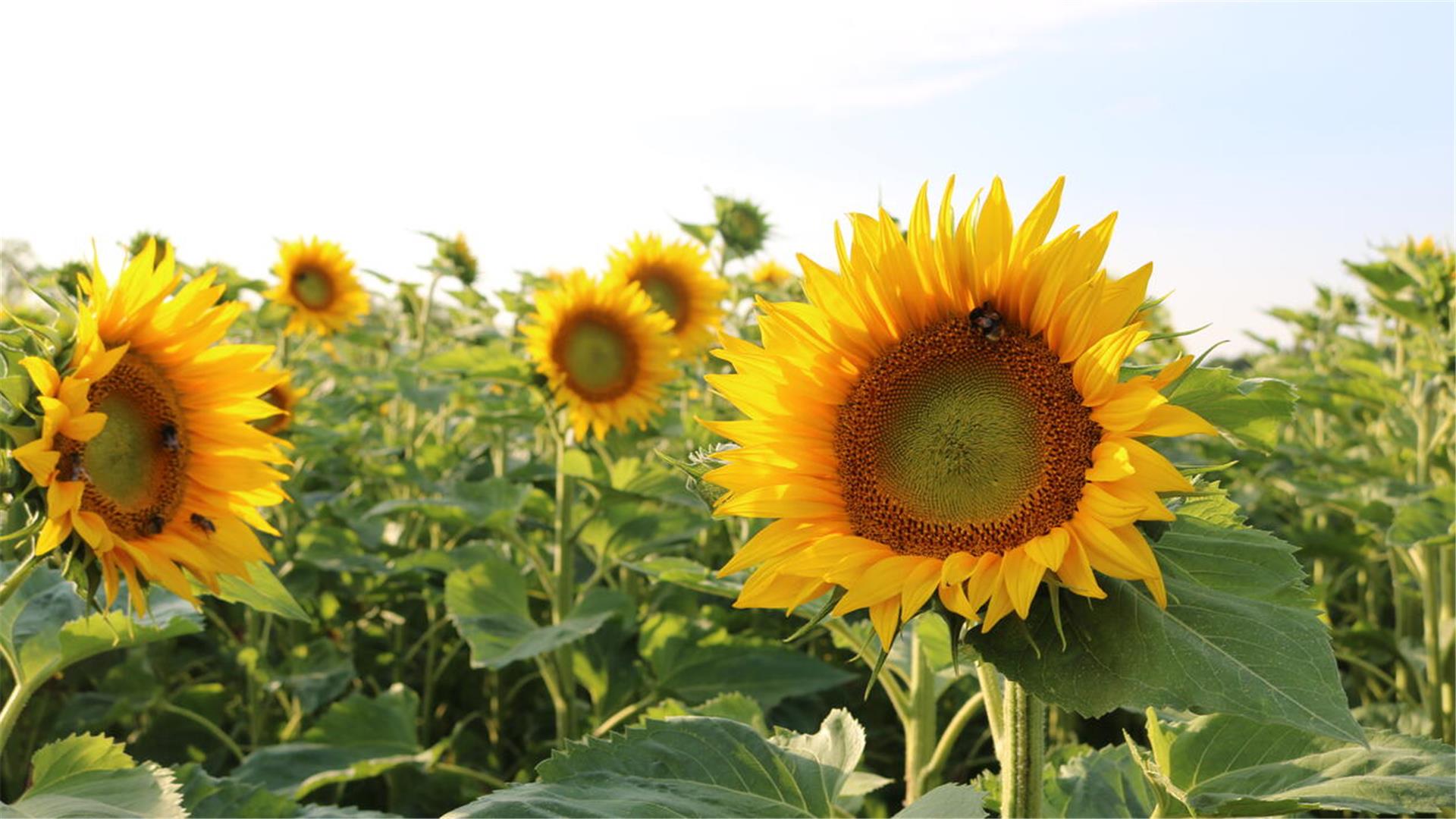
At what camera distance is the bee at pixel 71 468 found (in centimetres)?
173

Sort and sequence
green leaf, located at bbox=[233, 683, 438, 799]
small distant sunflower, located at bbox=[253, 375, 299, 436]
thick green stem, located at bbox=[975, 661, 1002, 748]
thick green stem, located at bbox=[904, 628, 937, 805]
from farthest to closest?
small distant sunflower, located at bbox=[253, 375, 299, 436] < green leaf, located at bbox=[233, 683, 438, 799] < thick green stem, located at bbox=[904, 628, 937, 805] < thick green stem, located at bbox=[975, 661, 1002, 748]

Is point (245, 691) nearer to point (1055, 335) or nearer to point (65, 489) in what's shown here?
point (65, 489)

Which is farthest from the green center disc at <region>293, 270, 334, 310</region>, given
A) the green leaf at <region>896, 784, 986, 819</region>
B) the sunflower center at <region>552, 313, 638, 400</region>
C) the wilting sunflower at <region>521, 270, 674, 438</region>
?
the green leaf at <region>896, 784, 986, 819</region>

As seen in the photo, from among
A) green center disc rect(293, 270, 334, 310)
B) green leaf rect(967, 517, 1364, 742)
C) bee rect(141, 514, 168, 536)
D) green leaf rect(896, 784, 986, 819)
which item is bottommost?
green leaf rect(896, 784, 986, 819)

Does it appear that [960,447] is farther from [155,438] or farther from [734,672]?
[734,672]

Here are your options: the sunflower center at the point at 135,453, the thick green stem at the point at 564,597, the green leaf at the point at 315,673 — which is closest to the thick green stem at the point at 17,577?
the sunflower center at the point at 135,453

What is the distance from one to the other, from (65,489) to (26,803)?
47 centimetres

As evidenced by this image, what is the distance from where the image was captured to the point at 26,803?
1687mm

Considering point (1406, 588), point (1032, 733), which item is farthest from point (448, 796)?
point (1406, 588)

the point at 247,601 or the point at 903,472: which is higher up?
the point at 903,472

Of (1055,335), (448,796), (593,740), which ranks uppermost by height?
(1055,335)

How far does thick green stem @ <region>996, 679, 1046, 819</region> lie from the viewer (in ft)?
4.54

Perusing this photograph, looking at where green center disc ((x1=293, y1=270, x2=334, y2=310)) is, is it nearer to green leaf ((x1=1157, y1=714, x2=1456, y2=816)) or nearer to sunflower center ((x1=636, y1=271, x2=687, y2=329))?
sunflower center ((x1=636, y1=271, x2=687, y2=329))

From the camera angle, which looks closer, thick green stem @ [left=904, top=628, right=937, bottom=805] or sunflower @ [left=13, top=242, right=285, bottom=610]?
sunflower @ [left=13, top=242, right=285, bottom=610]
